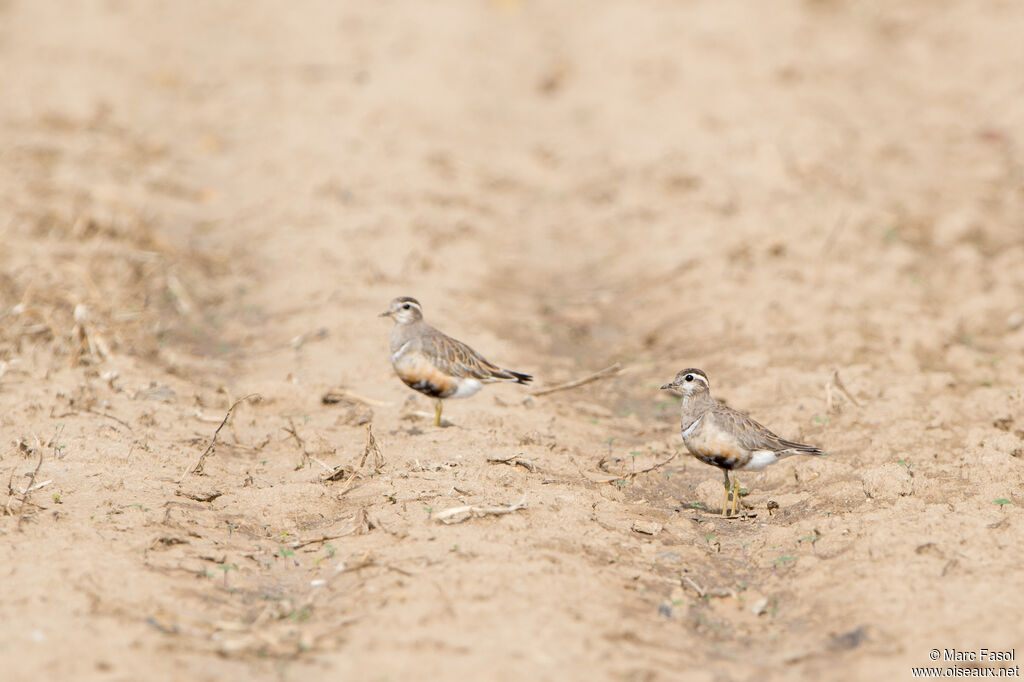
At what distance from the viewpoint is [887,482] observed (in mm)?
8477

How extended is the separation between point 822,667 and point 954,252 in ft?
30.7

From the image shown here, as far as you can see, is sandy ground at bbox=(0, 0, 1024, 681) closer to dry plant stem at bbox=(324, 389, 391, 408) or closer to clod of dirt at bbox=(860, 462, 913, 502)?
clod of dirt at bbox=(860, 462, 913, 502)

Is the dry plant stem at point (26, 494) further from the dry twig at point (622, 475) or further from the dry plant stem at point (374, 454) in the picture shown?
the dry twig at point (622, 475)

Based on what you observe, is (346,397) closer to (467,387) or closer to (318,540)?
(467,387)

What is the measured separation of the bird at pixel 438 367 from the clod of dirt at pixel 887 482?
123 inches

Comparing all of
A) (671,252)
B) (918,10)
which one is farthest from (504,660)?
(918,10)

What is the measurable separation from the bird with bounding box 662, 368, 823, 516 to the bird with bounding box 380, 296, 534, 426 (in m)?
1.92

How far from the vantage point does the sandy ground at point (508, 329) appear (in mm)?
6410

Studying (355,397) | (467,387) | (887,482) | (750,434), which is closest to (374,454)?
(467,387)

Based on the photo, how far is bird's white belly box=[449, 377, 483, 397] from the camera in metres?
9.74

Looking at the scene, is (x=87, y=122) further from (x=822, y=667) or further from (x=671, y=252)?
(x=822, y=667)

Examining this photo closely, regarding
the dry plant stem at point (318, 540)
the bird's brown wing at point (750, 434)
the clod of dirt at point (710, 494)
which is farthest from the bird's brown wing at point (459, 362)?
the dry plant stem at point (318, 540)

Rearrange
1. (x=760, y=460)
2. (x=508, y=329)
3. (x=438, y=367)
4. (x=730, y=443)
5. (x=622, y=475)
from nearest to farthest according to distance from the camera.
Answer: (x=730, y=443), (x=760, y=460), (x=622, y=475), (x=438, y=367), (x=508, y=329)

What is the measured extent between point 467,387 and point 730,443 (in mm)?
2618
